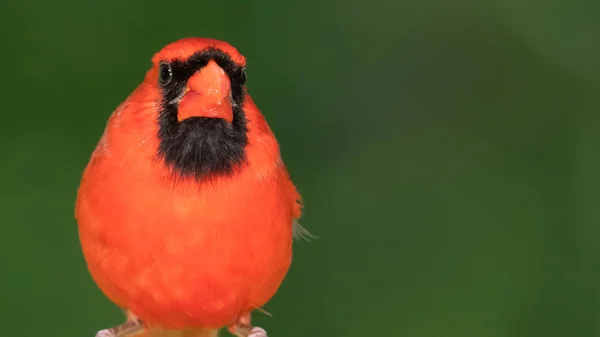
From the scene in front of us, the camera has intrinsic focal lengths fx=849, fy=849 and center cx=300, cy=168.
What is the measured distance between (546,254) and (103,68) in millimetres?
1520

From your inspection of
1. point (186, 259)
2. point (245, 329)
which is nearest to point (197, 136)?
point (186, 259)

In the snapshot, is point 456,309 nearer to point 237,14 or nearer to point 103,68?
point 237,14

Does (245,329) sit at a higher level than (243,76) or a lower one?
lower

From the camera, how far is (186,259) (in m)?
1.37

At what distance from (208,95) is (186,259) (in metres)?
0.27

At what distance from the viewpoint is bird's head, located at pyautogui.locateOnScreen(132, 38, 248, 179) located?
4.43ft

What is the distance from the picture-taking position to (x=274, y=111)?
263cm

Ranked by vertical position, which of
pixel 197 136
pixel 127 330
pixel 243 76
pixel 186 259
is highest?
pixel 243 76

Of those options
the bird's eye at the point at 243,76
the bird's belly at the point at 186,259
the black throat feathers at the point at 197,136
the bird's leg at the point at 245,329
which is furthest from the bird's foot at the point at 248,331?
the bird's eye at the point at 243,76

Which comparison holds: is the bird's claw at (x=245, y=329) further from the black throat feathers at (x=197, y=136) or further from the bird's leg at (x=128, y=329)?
the black throat feathers at (x=197, y=136)

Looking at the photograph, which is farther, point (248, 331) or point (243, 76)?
point (248, 331)

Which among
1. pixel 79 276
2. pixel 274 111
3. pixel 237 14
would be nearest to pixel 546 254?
pixel 274 111

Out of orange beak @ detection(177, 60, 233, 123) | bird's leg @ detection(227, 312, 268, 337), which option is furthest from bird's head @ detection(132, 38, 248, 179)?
bird's leg @ detection(227, 312, 268, 337)

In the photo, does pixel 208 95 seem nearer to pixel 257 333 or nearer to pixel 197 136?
pixel 197 136
